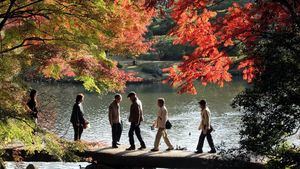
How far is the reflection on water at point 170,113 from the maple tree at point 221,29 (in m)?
8.87

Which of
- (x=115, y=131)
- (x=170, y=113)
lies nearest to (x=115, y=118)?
(x=115, y=131)

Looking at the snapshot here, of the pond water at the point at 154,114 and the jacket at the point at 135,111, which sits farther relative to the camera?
the pond water at the point at 154,114

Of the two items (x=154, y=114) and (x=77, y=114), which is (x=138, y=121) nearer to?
(x=77, y=114)

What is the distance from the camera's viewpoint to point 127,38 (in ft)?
37.9

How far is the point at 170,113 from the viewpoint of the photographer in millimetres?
34469

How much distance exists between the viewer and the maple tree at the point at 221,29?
8.58m

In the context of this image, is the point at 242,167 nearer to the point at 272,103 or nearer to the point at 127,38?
the point at 272,103

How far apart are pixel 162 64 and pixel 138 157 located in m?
46.4

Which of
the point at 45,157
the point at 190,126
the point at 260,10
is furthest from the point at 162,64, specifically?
the point at 260,10

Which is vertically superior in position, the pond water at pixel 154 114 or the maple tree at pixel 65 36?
the maple tree at pixel 65 36

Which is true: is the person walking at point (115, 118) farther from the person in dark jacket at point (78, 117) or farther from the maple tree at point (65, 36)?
the maple tree at point (65, 36)

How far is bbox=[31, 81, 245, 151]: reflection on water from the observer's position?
25.7m

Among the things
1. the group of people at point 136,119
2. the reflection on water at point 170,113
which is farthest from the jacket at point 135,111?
the reflection on water at point 170,113

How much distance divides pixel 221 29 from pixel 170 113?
24665 mm
